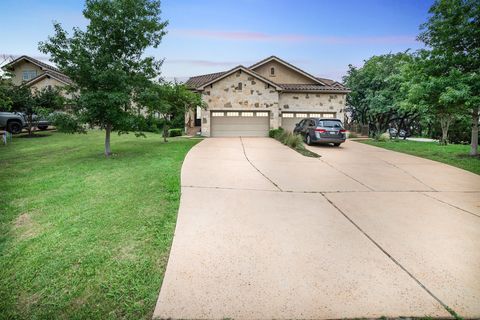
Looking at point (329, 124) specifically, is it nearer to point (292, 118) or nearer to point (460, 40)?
point (460, 40)

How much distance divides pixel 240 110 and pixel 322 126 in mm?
8042

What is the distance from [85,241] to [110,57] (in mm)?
9557

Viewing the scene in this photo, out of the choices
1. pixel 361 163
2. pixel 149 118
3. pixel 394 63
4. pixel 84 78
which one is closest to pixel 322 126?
pixel 361 163

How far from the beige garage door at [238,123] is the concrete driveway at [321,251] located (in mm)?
15022

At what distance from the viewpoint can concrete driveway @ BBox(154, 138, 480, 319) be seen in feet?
10.1

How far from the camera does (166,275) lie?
3527 millimetres

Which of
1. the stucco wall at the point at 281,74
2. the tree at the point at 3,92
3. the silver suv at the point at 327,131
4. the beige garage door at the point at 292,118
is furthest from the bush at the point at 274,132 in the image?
the tree at the point at 3,92

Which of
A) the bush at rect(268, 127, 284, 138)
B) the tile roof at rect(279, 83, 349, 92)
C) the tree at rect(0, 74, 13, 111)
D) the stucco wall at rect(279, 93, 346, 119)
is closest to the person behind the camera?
the tree at rect(0, 74, 13, 111)

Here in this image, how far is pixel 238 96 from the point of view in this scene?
22641mm

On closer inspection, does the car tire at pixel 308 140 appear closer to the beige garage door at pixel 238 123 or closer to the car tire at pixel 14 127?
the beige garage door at pixel 238 123

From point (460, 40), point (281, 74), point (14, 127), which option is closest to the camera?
point (460, 40)

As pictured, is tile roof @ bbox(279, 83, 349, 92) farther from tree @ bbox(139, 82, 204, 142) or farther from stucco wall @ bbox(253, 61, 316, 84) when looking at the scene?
tree @ bbox(139, 82, 204, 142)

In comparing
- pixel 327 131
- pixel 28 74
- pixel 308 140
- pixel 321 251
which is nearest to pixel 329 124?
pixel 327 131

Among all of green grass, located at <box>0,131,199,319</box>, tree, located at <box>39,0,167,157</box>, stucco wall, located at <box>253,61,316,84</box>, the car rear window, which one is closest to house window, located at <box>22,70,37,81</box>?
stucco wall, located at <box>253,61,316,84</box>
